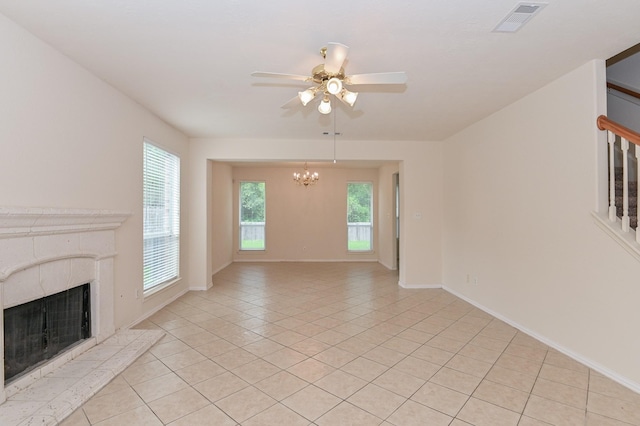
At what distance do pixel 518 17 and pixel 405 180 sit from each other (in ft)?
11.3

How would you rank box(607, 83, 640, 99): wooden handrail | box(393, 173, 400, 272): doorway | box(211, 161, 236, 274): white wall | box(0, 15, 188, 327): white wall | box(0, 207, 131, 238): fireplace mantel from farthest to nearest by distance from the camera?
box(393, 173, 400, 272): doorway
box(211, 161, 236, 274): white wall
box(607, 83, 640, 99): wooden handrail
box(0, 15, 188, 327): white wall
box(0, 207, 131, 238): fireplace mantel

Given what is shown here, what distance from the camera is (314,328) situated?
11.3 feet

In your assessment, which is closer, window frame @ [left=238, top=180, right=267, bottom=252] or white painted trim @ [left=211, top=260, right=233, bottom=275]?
white painted trim @ [left=211, top=260, right=233, bottom=275]

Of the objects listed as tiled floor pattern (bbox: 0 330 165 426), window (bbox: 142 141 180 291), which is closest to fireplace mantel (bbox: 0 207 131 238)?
window (bbox: 142 141 180 291)

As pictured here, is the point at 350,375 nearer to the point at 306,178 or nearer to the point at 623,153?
the point at 623,153

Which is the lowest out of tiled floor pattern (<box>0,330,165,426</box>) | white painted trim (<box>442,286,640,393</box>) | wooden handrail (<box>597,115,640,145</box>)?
white painted trim (<box>442,286,640,393</box>)

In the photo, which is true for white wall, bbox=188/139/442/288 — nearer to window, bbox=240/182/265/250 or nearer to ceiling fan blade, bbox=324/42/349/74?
window, bbox=240/182/265/250

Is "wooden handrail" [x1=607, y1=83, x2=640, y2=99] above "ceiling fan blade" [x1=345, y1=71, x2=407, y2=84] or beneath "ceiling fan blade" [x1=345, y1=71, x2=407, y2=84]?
above

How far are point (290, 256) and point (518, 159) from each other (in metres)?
6.02

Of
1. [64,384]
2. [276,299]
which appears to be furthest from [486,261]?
[64,384]

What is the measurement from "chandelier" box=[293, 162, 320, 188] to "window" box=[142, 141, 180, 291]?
133 inches

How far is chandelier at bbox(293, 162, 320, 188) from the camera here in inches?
293

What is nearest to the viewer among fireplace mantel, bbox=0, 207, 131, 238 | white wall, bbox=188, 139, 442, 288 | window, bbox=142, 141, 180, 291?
fireplace mantel, bbox=0, 207, 131, 238

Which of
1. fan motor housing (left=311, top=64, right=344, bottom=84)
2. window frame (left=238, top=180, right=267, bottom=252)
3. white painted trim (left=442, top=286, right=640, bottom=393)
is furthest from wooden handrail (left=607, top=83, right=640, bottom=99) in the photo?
window frame (left=238, top=180, right=267, bottom=252)
